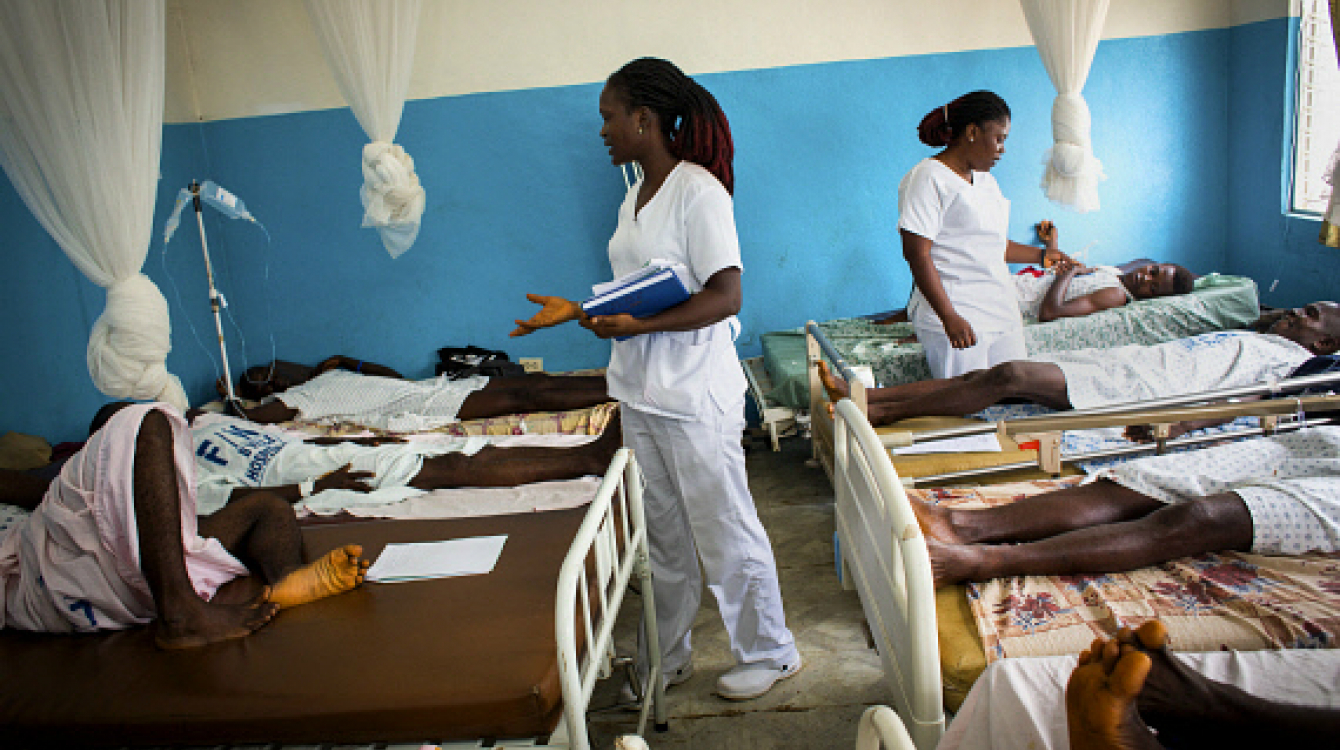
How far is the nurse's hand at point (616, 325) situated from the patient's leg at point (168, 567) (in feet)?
3.37

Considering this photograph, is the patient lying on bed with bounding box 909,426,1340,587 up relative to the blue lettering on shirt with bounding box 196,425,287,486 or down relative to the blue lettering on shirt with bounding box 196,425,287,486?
down

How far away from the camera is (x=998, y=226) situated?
3.45 m

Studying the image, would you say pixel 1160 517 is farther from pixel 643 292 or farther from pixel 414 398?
pixel 414 398

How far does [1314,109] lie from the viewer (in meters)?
4.52

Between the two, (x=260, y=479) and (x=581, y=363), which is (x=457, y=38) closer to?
(x=581, y=363)

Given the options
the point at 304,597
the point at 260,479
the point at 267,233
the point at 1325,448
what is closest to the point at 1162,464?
the point at 1325,448

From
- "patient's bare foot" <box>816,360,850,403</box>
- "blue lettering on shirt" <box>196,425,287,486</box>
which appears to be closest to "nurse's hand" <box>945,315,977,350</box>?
"patient's bare foot" <box>816,360,850,403</box>

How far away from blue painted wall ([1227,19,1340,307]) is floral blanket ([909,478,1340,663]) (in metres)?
3.01

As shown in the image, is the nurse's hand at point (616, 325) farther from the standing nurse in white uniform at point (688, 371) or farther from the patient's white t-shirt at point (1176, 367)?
the patient's white t-shirt at point (1176, 367)

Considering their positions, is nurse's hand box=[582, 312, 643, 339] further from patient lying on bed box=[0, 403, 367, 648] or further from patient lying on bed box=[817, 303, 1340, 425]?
patient lying on bed box=[817, 303, 1340, 425]

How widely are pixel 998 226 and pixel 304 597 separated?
8.89 feet

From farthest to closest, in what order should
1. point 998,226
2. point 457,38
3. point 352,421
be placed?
point 457,38
point 352,421
point 998,226

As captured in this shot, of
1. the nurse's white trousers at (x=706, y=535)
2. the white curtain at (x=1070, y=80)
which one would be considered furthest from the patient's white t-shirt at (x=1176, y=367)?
the white curtain at (x=1070, y=80)

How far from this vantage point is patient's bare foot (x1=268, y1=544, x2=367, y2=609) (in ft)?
7.28
